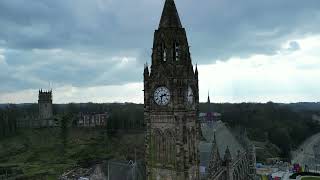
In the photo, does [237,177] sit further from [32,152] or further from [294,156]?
[32,152]

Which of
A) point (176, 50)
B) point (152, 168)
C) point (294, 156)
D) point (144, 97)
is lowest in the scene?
point (294, 156)

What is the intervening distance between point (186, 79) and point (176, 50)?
2.69 meters

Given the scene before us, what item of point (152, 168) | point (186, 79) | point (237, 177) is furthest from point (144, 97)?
point (237, 177)

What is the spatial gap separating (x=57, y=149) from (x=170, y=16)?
95.7 metres

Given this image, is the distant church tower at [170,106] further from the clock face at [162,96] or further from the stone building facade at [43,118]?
the stone building facade at [43,118]

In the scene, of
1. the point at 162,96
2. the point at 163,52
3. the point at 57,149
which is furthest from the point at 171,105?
the point at 57,149

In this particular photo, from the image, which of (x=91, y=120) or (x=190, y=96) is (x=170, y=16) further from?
(x=91, y=120)

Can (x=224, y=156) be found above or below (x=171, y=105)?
below

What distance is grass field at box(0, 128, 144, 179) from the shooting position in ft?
333

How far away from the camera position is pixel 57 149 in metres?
121

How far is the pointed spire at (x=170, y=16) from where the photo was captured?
1356 inches

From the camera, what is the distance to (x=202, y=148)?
42.5 m

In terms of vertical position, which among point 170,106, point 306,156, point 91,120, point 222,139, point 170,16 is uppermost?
point 170,16

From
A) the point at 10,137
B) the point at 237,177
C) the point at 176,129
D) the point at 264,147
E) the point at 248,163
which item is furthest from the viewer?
the point at 10,137
